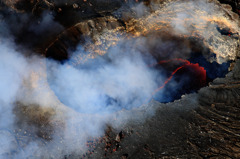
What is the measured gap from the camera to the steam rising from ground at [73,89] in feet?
16.0

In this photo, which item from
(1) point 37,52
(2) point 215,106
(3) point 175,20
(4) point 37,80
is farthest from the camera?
(3) point 175,20

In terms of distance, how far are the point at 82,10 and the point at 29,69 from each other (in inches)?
113

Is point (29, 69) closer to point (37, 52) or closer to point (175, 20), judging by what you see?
point (37, 52)

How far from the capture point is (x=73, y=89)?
5.83m

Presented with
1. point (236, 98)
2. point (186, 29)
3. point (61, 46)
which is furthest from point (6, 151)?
point (186, 29)

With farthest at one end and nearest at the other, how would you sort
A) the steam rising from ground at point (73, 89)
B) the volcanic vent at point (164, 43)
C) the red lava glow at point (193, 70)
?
the volcanic vent at point (164, 43), the red lava glow at point (193, 70), the steam rising from ground at point (73, 89)

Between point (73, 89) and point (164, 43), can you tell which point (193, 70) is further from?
point (73, 89)

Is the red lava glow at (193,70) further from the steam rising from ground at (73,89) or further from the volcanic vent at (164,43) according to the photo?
the steam rising from ground at (73,89)

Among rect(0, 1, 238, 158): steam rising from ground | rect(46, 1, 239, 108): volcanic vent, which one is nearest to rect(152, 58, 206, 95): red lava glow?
rect(46, 1, 239, 108): volcanic vent

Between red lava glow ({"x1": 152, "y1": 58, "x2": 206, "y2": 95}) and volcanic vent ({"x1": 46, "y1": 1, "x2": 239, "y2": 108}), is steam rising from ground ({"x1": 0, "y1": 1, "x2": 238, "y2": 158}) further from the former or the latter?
red lava glow ({"x1": 152, "y1": 58, "x2": 206, "y2": 95})

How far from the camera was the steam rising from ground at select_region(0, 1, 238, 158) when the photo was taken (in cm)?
488

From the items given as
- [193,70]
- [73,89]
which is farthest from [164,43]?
[73,89]

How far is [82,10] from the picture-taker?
252 inches

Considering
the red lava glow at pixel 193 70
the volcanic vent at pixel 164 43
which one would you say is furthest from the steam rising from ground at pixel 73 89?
the red lava glow at pixel 193 70
